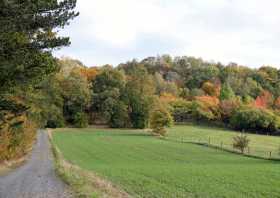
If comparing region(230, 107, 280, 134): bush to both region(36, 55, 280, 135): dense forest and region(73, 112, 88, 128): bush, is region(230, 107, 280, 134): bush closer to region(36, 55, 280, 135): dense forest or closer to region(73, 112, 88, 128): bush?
region(36, 55, 280, 135): dense forest

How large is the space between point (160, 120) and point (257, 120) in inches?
1325

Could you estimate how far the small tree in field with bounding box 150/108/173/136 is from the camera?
92312mm

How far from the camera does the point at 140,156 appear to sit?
5241cm

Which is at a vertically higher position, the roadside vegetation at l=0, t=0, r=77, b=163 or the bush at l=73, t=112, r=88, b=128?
the roadside vegetation at l=0, t=0, r=77, b=163

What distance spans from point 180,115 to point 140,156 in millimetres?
79649

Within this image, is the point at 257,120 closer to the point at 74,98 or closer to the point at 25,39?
the point at 74,98

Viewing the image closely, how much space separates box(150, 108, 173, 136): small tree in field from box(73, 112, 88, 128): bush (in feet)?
70.2

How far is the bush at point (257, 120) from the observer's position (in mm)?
111438

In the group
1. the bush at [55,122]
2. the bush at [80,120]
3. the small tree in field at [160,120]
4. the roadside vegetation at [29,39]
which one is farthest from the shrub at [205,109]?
the roadside vegetation at [29,39]

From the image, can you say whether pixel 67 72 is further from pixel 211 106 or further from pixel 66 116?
pixel 211 106

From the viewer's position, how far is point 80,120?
107 meters

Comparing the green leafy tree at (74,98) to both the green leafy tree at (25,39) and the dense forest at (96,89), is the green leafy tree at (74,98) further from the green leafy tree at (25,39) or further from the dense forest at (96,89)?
the green leafy tree at (25,39)

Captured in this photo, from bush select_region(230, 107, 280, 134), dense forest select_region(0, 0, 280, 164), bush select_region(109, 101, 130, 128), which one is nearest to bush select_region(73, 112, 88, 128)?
dense forest select_region(0, 0, 280, 164)

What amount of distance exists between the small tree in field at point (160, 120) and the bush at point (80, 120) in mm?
21387
